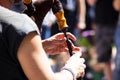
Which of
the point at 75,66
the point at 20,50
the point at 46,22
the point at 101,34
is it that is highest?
the point at 20,50

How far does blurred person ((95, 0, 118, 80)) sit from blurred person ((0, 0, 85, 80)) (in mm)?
4818

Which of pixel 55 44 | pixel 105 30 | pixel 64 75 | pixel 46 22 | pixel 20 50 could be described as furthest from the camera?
pixel 105 30

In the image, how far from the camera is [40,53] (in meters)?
2.39

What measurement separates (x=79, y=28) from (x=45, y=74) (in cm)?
558

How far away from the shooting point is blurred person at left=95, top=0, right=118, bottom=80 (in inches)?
288

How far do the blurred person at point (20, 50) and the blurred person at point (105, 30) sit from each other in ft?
15.8

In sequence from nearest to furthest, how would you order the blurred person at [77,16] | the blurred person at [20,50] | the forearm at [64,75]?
the blurred person at [20,50] → the forearm at [64,75] → the blurred person at [77,16]

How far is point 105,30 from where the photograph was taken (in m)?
7.42

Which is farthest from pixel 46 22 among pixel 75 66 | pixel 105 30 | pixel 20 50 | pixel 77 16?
pixel 77 16

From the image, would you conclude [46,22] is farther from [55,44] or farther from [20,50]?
[20,50]

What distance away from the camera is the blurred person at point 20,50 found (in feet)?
7.69

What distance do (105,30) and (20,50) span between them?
16.9 feet

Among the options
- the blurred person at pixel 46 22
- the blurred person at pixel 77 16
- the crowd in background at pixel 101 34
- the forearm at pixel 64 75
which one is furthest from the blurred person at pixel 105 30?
the forearm at pixel 64 75

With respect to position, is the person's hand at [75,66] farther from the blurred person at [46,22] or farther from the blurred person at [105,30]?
the blurred person at [105,30]
